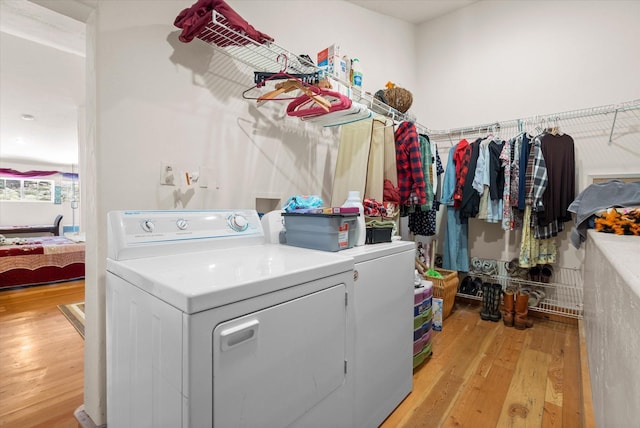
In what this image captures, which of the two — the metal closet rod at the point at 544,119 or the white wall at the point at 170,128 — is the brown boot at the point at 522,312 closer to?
the metal closet rod at the point at 544,119

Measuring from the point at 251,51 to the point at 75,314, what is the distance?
2981 mm

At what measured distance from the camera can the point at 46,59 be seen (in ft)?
9.64

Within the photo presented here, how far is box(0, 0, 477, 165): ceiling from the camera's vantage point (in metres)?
2.12

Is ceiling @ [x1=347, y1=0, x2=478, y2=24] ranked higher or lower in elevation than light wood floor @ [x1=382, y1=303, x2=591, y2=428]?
higher

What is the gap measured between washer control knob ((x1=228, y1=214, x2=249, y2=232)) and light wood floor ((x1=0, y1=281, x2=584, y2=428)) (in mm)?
1186

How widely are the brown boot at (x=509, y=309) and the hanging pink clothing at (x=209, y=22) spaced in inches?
108

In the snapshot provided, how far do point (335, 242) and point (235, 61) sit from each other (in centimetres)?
121

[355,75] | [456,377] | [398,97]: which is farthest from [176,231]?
[398,97]

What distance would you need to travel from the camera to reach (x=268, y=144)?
75.0 inches

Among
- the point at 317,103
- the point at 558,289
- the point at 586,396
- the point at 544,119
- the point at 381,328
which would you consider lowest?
the point at 586,396

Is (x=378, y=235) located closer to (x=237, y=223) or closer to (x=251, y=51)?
(x=237, y=223)

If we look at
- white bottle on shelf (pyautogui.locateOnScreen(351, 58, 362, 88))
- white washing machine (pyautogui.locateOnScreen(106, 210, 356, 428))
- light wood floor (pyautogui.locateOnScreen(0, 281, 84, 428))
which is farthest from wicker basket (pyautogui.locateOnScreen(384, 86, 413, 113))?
light wood floor (pyautogui.locateOnScreen(0, 281, 84, 428))

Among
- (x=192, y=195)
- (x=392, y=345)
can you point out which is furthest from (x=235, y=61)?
(x=392, y=345)

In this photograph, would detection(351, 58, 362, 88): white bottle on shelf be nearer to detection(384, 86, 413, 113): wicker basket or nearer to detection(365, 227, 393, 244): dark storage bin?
detection(384, 86, 413, 113): wicker basket
